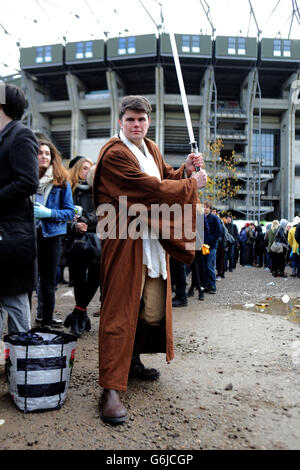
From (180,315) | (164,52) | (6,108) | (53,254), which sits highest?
(164,52)

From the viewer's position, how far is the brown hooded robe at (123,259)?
234cm

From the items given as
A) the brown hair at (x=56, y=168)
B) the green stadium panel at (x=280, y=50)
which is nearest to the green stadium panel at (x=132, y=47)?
the green stadium panel at (x=280, y=50)

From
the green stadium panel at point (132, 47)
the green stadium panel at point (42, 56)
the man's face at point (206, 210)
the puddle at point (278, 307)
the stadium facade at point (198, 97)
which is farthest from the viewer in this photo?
the green stadium panel at point (42, 56)

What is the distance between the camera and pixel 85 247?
13.6ft

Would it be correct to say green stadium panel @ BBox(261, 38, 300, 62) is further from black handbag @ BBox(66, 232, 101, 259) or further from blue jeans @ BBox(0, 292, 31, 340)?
blue jeans @ BBox(0, 292, 31, 340)

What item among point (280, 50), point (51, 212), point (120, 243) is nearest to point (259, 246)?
point (51, 212)

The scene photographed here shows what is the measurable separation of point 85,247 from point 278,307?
12.6ft

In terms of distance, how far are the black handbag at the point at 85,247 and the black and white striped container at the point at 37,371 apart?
1.85 m

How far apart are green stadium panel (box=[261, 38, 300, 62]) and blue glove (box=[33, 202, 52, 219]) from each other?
3871cm

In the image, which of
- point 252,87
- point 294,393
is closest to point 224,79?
point 252,87

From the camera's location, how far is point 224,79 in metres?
39.3

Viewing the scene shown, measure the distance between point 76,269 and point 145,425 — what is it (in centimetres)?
234

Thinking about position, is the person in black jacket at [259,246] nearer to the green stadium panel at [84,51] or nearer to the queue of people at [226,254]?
the queue of people at [226,254]
